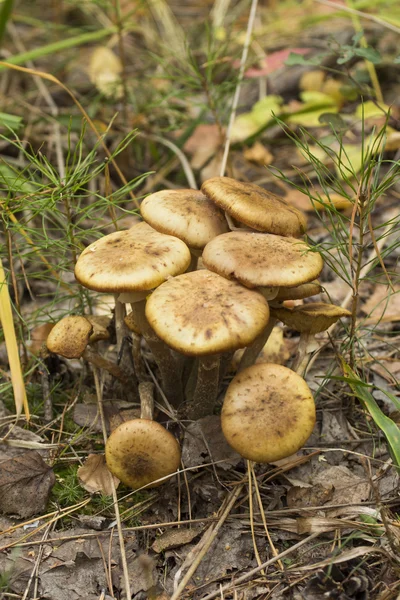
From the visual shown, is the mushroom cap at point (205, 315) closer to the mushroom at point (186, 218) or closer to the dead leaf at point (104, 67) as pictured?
the mushroom at point (186, 218)

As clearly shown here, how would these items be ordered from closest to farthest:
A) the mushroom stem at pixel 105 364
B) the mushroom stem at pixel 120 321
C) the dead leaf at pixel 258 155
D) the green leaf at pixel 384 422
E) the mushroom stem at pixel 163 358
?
the green leaf at pixel 384 422 → the mushroom stem at pixel 163 358 → the mushroom stem at pixel 105 364 → the mushroom stem at pixel 120 321 → the dead leaf at pixel 258 155

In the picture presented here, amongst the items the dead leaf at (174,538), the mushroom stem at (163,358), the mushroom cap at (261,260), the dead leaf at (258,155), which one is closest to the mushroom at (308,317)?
the mushroom cap at (261,260)

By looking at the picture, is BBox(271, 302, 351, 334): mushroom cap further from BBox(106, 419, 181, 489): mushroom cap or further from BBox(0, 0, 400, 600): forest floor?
BBox(106, 419, 181, 489): mushroom cap

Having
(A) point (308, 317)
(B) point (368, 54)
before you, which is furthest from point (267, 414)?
(B) point (368, 54)

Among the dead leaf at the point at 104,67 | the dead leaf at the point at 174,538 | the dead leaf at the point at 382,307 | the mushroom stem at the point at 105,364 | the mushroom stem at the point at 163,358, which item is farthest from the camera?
the dead leaf at the point at 104,67

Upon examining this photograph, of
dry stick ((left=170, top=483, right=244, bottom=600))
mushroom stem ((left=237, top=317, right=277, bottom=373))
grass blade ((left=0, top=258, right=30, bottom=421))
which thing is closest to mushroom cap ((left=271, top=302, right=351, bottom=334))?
mushroom stem ((left=237, top=317, right=277, bottom=373))

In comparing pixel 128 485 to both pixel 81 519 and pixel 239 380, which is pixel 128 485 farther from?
pixel 239 380
